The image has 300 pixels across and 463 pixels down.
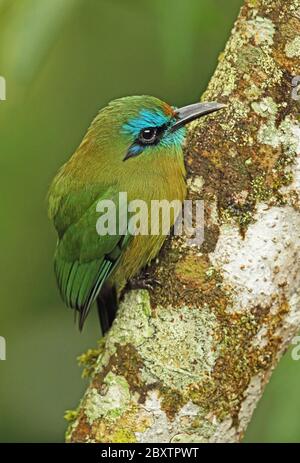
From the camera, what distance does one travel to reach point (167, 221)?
3.15 m

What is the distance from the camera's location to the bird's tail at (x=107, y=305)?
11.8 ft

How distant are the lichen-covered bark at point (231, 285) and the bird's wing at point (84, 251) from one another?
0.35m

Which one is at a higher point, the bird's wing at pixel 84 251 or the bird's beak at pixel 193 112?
the bird's beak at pixel 193 112

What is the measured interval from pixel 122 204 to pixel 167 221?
0.74ft

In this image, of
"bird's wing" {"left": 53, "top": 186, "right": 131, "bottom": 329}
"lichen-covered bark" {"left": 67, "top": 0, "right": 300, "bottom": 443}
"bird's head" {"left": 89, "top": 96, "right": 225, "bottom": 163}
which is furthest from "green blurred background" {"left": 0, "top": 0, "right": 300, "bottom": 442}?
"lichen-covered bark" {"left": 67, "top": 0, "right": 300, "bottom": 443}

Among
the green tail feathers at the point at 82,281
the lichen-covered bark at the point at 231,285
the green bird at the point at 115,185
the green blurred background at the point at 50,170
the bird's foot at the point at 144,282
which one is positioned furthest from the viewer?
the green blurred background at the point at 50,170

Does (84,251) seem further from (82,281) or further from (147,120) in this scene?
(147,120)

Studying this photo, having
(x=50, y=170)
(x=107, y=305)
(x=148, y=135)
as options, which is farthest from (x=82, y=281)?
(x=50, y=170)

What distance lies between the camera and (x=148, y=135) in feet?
10.9

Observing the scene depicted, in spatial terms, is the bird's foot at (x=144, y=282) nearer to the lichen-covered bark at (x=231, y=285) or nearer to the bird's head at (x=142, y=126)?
the lichen-covered bark at (x=231, y=285)

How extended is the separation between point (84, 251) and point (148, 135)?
1.63 feet

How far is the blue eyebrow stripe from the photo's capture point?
3268 millimetres

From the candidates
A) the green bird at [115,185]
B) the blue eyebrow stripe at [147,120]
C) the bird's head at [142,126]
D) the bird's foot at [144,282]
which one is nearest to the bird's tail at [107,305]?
the green bird at [115,185]
